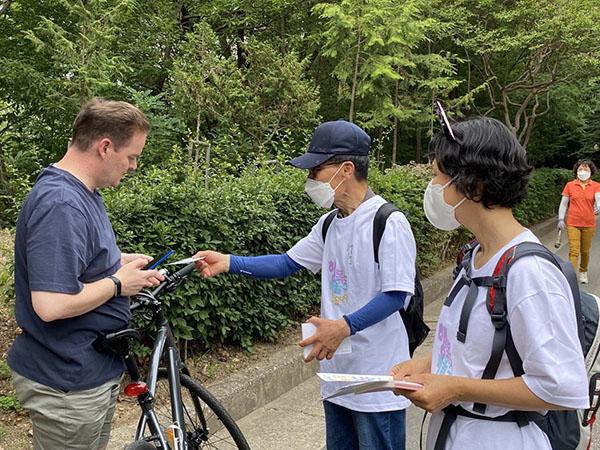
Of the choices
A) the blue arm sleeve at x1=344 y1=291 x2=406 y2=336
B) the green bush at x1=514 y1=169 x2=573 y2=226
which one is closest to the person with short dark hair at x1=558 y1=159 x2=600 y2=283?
the green bush at x1=514 y1=169 x2=573 y2=226

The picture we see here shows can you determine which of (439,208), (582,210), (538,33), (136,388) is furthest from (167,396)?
(538,33)

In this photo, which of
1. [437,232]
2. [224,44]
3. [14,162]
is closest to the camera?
[14,162]

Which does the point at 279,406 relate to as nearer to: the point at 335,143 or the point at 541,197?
the point at 335,143

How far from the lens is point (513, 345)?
143 centimetres

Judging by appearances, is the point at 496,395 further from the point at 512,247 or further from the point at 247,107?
the point at 247,107

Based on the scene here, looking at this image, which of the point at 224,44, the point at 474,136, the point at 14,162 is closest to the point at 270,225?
the point at 474,136

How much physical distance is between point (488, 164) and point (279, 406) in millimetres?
3462

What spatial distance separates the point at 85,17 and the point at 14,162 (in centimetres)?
207

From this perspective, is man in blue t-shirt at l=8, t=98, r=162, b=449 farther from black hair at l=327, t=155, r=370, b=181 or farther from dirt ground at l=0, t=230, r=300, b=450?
dirt ground at l=0, t=230, r=300, b=450

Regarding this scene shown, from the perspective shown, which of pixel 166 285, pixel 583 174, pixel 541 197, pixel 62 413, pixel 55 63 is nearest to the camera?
pixel 62 413

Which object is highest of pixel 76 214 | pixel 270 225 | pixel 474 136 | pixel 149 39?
pixel 149 39

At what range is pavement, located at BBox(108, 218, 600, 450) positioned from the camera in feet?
12.8

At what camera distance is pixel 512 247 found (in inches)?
58.3

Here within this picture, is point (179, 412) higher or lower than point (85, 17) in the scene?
lower
